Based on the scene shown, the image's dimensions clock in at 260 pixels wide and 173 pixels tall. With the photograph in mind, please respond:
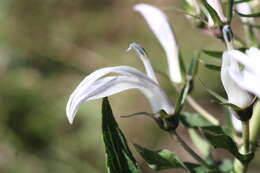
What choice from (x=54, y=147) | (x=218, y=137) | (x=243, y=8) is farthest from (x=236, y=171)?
(x=54, y=147)

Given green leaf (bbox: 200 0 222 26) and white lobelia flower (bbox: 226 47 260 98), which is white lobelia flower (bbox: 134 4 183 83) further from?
white lobelia flower (bbox: 226 47 260 98)

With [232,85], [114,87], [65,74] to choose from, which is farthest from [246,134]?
[65,74]

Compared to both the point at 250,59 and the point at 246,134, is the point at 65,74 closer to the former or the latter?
the point at 246,134

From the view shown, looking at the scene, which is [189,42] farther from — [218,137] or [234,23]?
[218,137]

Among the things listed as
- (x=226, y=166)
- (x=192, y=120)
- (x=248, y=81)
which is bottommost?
(x=226, y=166)

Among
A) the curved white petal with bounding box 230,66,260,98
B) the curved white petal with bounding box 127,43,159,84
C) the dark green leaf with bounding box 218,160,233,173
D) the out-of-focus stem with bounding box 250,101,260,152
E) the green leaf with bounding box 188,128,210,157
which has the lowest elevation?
the dark green leaf with bounding box 218,160,233,173

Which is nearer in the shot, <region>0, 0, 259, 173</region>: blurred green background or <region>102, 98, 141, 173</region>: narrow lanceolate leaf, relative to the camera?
<region>102, 98, 141, 173</region>: narrow lanceolate leaf

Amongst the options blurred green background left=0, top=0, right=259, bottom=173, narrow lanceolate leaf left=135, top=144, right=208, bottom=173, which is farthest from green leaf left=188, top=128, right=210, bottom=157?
blurred green background left=0, top=0, right=259, bottom=173
